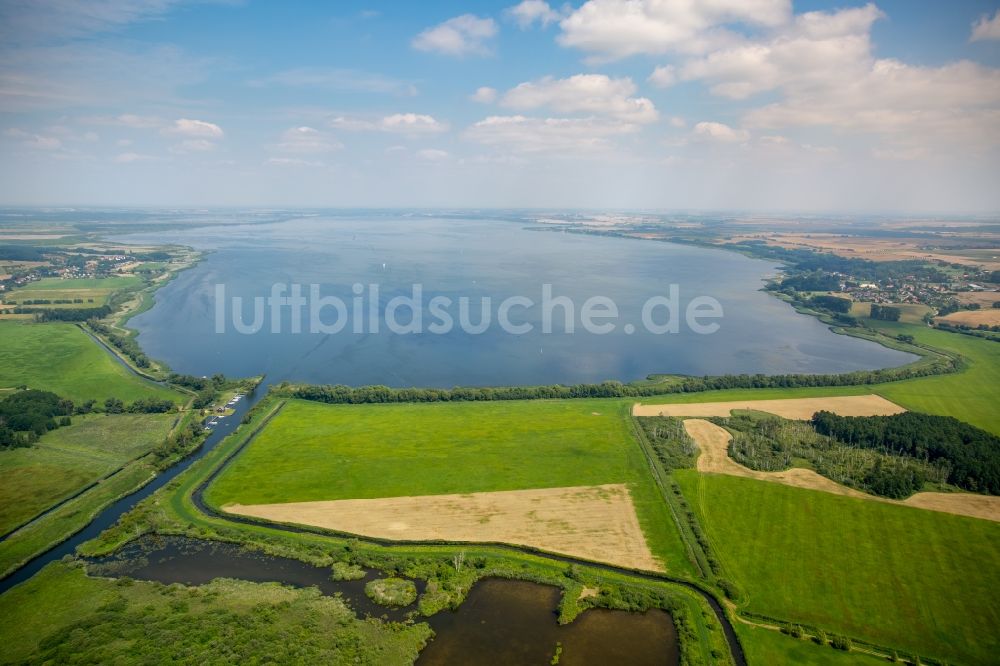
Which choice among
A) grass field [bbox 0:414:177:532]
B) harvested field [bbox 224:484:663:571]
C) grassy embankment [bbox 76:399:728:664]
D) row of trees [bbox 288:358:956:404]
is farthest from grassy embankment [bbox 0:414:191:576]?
row of trees [bbox 288:358:956:404]

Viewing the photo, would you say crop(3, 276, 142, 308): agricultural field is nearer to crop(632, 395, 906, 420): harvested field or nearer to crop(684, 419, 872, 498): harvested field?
crop(632, 395, 906, 420): harvested field

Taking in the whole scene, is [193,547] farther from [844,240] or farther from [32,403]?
[844,240]

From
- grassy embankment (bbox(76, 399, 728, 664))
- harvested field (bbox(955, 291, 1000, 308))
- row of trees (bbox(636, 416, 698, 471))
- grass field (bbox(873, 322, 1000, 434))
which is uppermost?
harvested field (bbox(955, 291, 1000, 308))

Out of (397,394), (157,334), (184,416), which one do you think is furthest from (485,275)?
(184,416)

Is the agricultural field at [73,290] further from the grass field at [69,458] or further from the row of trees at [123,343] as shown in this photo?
the grass field at [69,458]

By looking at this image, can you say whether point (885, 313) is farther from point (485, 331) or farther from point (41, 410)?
point (41, 410)

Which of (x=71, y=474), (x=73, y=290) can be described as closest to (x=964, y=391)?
(x=71, y=474)
